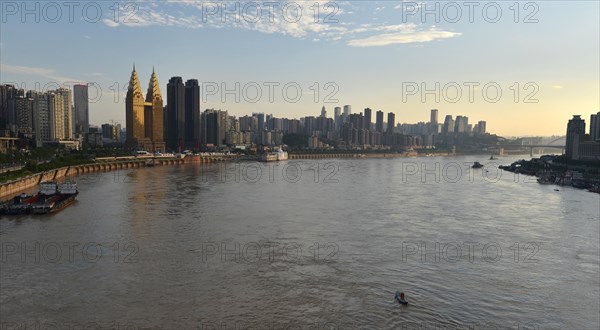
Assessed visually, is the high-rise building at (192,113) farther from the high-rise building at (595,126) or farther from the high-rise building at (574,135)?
the high-rise building at (595,126)

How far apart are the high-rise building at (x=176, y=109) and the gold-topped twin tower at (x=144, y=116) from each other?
Answer: 12.9 feet

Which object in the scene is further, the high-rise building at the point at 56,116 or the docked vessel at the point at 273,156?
the high-rise building at the point at 56,116

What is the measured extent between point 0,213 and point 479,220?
2474 cm

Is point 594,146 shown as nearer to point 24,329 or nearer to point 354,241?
point 354,241

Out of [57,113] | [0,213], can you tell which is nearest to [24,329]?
[0,213]

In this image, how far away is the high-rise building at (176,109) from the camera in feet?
404

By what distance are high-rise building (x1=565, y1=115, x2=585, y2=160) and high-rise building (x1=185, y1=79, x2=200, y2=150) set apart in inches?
3488

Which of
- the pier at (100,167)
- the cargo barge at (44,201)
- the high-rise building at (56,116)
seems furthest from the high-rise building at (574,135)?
the high-rise building at (56,116)

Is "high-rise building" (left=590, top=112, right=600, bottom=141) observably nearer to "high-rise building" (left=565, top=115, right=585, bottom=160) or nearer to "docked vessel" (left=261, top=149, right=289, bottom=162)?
"high-rise building" (left=565, top=115, right=585, bottom=160)

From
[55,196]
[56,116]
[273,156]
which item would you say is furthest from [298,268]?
[56,116]

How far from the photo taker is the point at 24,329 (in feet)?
32.0

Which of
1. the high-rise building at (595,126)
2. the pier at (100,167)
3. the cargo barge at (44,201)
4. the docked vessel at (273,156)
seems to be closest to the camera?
the cargo barge at (44,201)

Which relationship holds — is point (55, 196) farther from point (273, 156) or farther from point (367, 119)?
point (367, 119)

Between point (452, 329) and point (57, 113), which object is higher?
point (57, 113)
